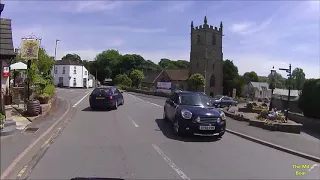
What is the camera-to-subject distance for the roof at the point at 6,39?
11172mm

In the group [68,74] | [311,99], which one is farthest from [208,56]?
[311,99]

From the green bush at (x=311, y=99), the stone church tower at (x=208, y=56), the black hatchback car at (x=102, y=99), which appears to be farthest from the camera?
the stone church tower at (x=208, y=56)

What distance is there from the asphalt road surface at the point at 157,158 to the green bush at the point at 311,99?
18863mm

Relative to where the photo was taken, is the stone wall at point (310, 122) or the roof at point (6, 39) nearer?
the roof at point (6, 39)

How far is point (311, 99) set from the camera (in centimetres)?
2888

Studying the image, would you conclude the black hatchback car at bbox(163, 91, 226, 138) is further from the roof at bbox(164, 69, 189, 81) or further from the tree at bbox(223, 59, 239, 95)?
the tree at bbox(223, 59, 239, 95)

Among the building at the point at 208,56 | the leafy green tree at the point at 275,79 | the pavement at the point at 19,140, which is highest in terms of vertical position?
the building at the point at 208,56

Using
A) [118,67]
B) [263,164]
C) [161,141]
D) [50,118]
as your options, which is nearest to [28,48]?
[50,118]

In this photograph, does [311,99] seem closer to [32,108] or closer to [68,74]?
[32,108]

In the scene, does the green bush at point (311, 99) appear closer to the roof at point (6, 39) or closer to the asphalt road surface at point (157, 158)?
the asphalt road surface at point (157, 158)

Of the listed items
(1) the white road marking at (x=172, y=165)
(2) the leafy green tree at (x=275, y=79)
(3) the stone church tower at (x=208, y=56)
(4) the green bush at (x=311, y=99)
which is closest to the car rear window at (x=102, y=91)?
(1) the white road marking at (x=172, y=165)

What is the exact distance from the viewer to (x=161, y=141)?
10.9m

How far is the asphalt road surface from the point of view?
23.4 feet

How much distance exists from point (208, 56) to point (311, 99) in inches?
2696
